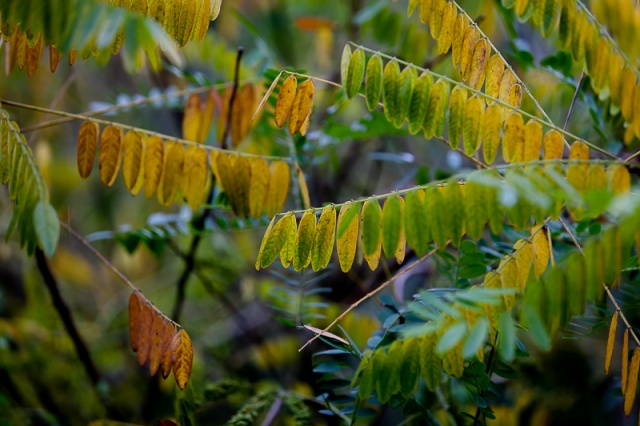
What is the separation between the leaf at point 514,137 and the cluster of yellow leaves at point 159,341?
0.56 metres

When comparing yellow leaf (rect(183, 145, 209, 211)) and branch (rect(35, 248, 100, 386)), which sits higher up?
yellow leaf (rect(183, 145, 209, 211))

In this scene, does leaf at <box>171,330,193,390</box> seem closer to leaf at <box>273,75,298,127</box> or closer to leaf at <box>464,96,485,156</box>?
leaf at <box>273,75,298,127</box>

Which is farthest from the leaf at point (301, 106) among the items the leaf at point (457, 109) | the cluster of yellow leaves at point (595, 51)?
the cluster of yellow leaves at point (595, 51)

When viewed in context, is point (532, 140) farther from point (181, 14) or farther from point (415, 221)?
point (181, 14)

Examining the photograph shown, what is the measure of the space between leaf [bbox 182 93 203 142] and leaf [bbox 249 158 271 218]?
0.34 m

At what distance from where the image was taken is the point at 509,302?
0.77 m

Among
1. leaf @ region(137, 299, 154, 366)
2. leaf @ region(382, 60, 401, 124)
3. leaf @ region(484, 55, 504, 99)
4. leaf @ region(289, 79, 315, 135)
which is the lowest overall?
leaf @ region(137, 299, 154, 366)

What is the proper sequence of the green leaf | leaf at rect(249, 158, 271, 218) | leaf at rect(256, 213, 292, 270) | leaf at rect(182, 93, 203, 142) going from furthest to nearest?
1. leaf at rect(182, 93, 203, 142)
2. leaf at rect(249, 158, 271, 218)
3. leaf at rect(256, 213, 292, 270)
4. the green leaf

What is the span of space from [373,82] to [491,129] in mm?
191

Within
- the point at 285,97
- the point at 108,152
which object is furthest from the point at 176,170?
the point at 285,97

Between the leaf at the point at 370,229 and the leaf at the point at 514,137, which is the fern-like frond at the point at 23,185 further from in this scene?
the leaf at the point at 514,137

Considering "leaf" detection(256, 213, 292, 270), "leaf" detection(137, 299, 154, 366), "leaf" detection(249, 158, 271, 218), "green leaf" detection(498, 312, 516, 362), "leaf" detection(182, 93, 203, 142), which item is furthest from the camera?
"leaf" detection(182, 93, 203, 142)

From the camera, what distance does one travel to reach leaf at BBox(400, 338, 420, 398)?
752 millimetres

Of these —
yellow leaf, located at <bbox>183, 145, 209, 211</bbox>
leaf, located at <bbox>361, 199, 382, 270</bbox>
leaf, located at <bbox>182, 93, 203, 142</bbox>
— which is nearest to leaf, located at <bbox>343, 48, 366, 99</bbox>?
leaf, located at <bbox>361, 199, 382, 270</bbox>
